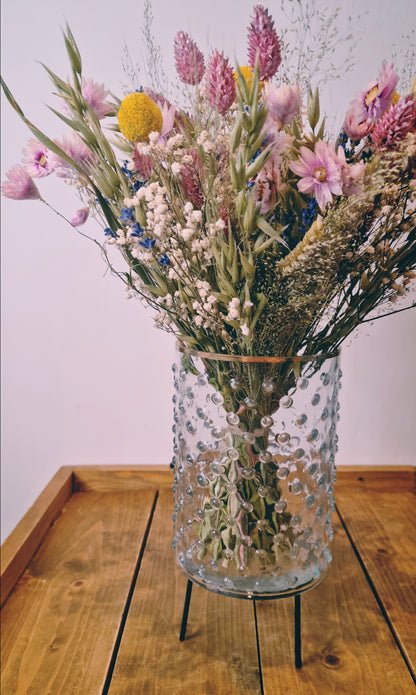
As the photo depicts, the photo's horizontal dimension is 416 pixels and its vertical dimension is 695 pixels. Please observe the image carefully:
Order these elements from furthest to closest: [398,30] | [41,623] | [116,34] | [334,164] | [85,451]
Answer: [85,451] < [116,34] < [398,30] < [41,623] < [334,164]

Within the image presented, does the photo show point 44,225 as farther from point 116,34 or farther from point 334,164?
point 334,164

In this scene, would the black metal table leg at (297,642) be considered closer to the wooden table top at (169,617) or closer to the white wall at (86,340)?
the wooden table top at (169,617)

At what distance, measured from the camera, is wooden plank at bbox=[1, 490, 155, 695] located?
0.69m

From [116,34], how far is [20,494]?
1.02 metres

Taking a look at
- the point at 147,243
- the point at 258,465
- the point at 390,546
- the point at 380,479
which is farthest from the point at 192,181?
the point at 380,479

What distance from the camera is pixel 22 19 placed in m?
1.14

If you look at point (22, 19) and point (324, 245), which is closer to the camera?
point (324, 245)

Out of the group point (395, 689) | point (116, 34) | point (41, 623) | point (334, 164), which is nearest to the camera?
point (334, 164)

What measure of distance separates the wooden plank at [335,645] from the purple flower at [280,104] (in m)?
0.62

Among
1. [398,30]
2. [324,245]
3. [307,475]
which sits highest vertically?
[398,30]

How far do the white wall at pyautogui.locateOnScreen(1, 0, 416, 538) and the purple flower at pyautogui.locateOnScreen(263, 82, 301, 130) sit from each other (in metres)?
0.67

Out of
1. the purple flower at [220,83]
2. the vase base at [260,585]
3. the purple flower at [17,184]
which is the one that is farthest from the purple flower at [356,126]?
the vase base at [260,585]

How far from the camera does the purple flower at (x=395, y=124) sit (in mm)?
502

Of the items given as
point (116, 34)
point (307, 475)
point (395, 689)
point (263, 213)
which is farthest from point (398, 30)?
point (395, 689)
